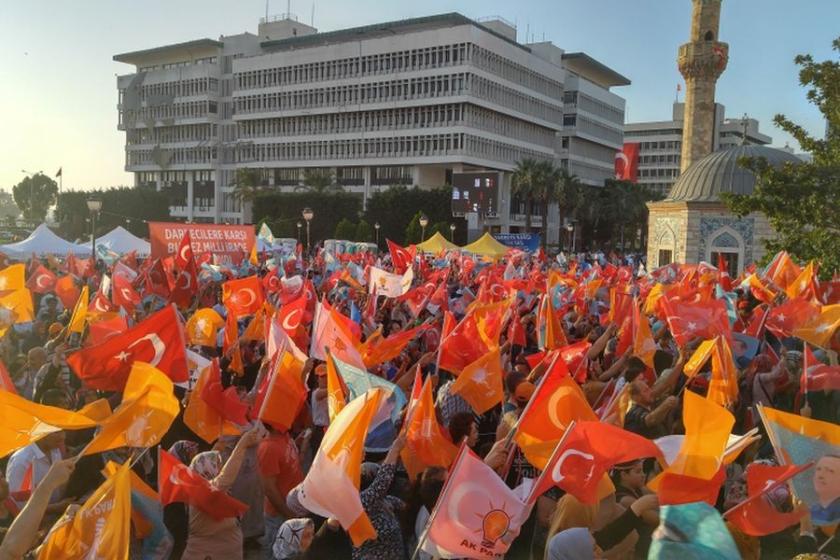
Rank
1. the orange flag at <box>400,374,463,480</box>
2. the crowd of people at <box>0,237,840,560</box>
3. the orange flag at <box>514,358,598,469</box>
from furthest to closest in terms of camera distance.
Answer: the orange flag at <box>400,374,463,480</box> → the orange flag at <box>514,358,598,469</box> → the crowd of people at <box>0,237,840,560</box>

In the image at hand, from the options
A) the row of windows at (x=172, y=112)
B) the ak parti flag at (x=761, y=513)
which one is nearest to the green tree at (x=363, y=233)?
the row of windows at (x=172, y=112)

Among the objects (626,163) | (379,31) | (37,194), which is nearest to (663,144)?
(626,163)

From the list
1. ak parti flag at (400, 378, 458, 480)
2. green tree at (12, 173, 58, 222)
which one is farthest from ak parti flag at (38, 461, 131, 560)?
green tree at (12, 173, 58, 222)

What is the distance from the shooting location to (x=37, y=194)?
11044cm

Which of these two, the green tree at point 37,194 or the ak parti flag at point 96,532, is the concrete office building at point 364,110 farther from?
the ak parti flag at point 96,532

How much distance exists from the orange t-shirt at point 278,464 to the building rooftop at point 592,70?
89190 millimetres

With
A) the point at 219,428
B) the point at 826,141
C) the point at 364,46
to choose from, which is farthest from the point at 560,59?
the point at 219,428

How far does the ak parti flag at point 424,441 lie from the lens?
19.9ft

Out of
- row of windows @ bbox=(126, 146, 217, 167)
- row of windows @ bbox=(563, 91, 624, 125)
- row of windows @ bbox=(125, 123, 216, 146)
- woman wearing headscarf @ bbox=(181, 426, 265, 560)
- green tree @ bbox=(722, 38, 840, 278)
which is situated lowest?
woman wearing headscarf @ bbox=(181, 426, 265, 560)

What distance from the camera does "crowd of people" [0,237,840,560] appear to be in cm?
467

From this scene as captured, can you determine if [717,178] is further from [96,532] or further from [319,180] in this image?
[319,180]

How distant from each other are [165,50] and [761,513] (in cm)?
9924

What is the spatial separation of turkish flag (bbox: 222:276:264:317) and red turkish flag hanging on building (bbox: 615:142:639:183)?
8863 centimetres

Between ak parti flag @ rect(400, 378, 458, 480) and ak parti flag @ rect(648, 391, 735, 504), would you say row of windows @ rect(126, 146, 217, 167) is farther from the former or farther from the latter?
ak parti flag @ rect(648, 391, 735, 504)
